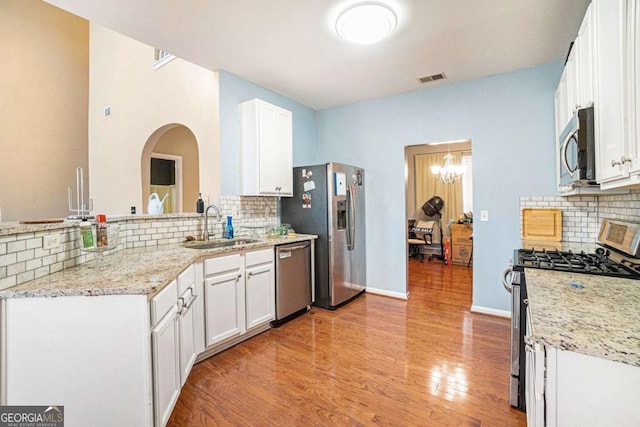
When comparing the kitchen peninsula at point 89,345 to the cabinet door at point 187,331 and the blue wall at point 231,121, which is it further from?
the blue wall at point 231,121

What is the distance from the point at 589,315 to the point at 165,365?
1.88m

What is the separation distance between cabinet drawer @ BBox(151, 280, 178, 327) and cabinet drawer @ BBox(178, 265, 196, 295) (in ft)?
0.29

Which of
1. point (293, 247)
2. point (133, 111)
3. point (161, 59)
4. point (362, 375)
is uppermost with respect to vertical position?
point (161, 59)

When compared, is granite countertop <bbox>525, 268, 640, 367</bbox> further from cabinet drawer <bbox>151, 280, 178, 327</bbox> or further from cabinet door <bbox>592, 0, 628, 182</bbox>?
cabinet drawer <bbox>151, 280, 178, 327</bbox>

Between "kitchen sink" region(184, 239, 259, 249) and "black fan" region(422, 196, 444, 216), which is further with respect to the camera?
"black fan" region(422, 196, 444, 216)

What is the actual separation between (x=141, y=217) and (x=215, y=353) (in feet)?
4.36

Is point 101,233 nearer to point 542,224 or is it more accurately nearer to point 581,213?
point 542,224

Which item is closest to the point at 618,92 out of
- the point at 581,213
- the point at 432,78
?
the point at 581,213

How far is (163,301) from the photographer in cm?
151

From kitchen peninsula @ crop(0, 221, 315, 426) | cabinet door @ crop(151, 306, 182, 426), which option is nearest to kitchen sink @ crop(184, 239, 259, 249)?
cabinet door @ crop(151, 306, 182, 426)

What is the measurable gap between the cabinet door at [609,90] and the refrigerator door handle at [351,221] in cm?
248

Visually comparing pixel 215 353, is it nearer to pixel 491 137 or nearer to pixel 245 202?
pixel 245 202

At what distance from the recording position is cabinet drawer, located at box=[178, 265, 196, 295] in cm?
184

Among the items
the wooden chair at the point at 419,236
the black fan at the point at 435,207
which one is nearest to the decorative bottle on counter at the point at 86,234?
the wooden chair at the point at 419,236
